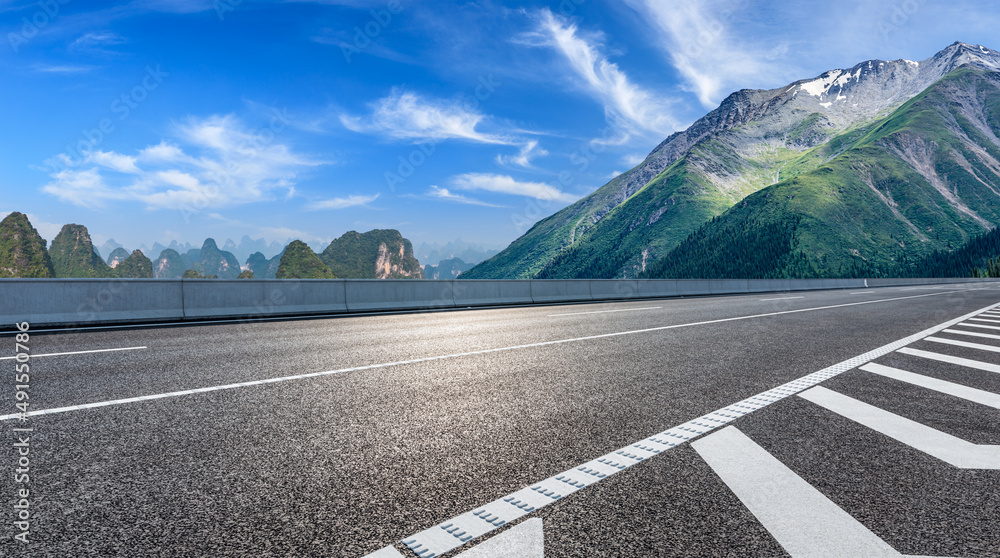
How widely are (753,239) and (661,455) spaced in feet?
650

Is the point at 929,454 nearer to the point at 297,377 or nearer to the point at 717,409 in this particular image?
the point at 717,409

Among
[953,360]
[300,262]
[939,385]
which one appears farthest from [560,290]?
[300,262]

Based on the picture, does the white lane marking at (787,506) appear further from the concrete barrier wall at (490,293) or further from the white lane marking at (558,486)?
the concrete barrier wall at (490,293)

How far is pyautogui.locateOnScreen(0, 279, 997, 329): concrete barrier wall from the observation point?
32.9 ft

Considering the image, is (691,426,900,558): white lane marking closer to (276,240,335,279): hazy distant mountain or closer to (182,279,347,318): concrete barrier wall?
(182,279,347,318): concrete barrier wall

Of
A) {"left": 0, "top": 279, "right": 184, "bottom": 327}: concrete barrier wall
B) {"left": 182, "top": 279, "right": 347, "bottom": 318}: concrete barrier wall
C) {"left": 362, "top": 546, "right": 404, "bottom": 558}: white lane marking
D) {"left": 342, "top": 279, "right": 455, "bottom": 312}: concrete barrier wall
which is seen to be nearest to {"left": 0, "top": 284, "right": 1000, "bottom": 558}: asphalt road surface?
{"left": 362, "top": 546, "right": 404, "bottom": 558}: white lane marking

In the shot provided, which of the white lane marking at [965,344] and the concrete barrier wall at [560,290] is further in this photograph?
the concrete barrier wall at [560,290]

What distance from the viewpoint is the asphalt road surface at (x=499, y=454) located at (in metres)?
2.17

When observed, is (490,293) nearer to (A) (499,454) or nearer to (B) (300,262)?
(A) (499,454)

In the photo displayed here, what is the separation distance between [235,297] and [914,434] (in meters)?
12.8

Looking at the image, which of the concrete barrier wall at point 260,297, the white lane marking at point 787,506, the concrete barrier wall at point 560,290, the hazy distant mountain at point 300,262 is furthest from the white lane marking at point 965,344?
the hazy distant mountain at point 300,262

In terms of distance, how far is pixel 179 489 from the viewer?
2.60 meters

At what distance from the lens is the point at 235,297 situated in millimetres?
12391

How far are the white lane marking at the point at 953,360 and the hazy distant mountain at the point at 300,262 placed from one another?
19340 centimetres
